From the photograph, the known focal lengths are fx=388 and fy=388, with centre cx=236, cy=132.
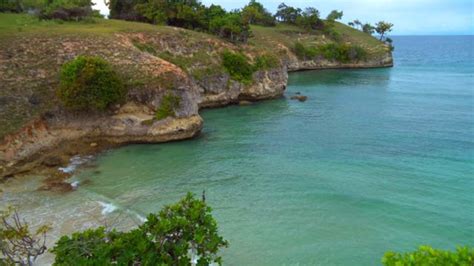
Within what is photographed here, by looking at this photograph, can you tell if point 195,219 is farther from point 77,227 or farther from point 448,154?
point 448,154

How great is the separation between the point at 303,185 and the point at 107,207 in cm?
1535

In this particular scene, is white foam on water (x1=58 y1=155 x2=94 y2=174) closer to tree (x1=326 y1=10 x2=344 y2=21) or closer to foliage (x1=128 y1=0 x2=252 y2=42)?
foliage (x1=128 y1=0 x2=252 y2=42)

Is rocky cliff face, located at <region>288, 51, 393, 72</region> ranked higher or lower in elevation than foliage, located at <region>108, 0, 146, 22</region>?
lower

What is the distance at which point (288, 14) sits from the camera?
14538 centimetres

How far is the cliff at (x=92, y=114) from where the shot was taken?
125 ft

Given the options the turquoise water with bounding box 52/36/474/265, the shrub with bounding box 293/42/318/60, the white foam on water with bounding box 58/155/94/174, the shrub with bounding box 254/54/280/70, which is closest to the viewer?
the turquoise water with bounding box 52/36/474/265

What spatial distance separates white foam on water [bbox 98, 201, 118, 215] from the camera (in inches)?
1086

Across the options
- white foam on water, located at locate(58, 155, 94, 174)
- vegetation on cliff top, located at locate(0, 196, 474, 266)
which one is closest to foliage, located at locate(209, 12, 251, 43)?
white foam on water, located at locate(58, 155, 94, 174)

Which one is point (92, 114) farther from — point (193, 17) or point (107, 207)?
point (193, 17)

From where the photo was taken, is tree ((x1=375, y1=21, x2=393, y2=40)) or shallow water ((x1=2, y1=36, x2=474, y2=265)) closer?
shallow water ((x1=2, y1=36, x2=474, y2=265))

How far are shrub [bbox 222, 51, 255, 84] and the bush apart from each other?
2685cm

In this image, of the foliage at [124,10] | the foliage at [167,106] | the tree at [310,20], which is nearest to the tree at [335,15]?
the tree at [310,20]

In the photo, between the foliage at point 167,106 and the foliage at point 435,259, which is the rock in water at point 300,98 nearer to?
the foliage at point 167,106

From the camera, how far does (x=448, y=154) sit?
38438 millimetres
